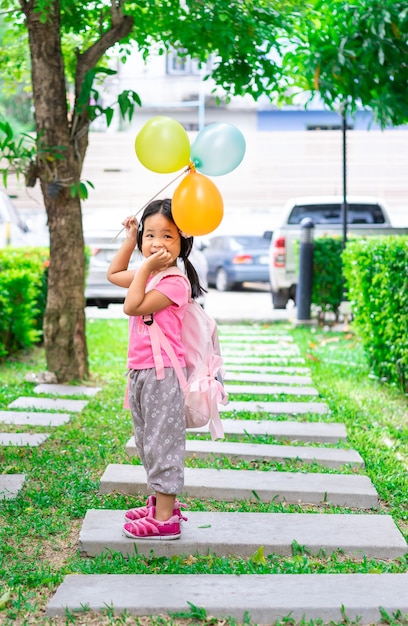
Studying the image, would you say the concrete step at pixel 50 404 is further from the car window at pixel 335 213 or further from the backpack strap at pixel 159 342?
the car window at pixel 335 213

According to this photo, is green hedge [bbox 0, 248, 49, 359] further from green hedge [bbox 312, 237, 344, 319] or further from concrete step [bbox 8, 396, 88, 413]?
green hedge [bbox 312, 237, 344, 319]

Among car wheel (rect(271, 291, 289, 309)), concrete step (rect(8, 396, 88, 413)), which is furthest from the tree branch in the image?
car wheel (rect(271, 291, 289, 309))

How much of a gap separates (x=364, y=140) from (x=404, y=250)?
13.8 metres

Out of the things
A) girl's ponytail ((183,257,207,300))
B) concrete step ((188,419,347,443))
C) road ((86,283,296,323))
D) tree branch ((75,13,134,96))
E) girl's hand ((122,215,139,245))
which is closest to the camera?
girl's hand ((122,215,139,245))

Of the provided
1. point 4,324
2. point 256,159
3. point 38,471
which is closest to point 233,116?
point 256,159

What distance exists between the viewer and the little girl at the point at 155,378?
3373 mm

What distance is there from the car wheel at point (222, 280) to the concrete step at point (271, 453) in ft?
41.2

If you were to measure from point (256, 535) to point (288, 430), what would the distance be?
1818 millimetres

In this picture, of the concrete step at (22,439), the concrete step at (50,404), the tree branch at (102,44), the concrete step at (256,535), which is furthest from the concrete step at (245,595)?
the tree branch at (102,44)

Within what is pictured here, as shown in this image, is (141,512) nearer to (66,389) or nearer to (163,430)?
(163,430)

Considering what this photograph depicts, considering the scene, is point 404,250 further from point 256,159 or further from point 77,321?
point 256,159

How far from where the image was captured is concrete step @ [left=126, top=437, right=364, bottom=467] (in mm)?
4672

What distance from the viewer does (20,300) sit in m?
8.25

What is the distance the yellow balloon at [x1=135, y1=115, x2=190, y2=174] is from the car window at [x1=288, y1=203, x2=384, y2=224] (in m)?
9.87
